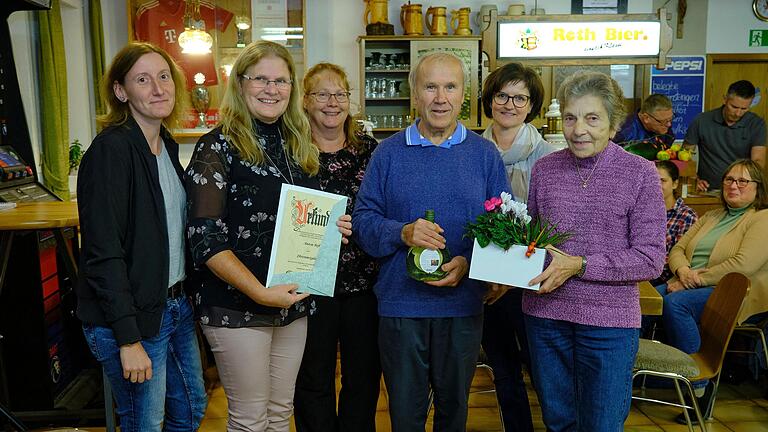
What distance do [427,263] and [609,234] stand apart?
0.51 meters

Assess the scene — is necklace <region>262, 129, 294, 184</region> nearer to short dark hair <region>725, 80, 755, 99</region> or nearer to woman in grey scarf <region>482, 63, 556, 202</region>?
woman in grey scarf <region>482, 63, 556, 202</region>

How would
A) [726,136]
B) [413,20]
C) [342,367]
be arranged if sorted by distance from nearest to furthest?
[342,367]
[726,136]
[413,20]

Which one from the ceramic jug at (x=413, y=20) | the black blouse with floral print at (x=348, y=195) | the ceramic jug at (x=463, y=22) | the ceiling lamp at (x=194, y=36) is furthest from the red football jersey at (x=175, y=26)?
the black blouse with floral print at (x=348, y=195)

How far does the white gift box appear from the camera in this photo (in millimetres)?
1735

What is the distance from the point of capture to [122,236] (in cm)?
160

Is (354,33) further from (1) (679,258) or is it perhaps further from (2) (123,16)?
(1) (679,258)

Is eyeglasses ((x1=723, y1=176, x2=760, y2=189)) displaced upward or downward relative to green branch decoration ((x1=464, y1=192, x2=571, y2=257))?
downward

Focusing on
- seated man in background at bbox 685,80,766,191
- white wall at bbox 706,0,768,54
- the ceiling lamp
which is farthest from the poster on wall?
the ceiling lamp

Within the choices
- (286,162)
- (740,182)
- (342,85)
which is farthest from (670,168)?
(286,162)

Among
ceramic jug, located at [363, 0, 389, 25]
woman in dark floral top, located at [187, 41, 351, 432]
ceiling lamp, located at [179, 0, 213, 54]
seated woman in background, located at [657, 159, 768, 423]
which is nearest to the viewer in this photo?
woman in dark floral top, located at [187, 41, 351, 432]

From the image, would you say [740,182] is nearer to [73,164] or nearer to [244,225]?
[244,225]

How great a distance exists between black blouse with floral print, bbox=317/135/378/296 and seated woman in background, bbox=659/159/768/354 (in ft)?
5.61

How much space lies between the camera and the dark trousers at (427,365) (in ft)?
6.14

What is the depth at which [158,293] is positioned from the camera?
165cm
